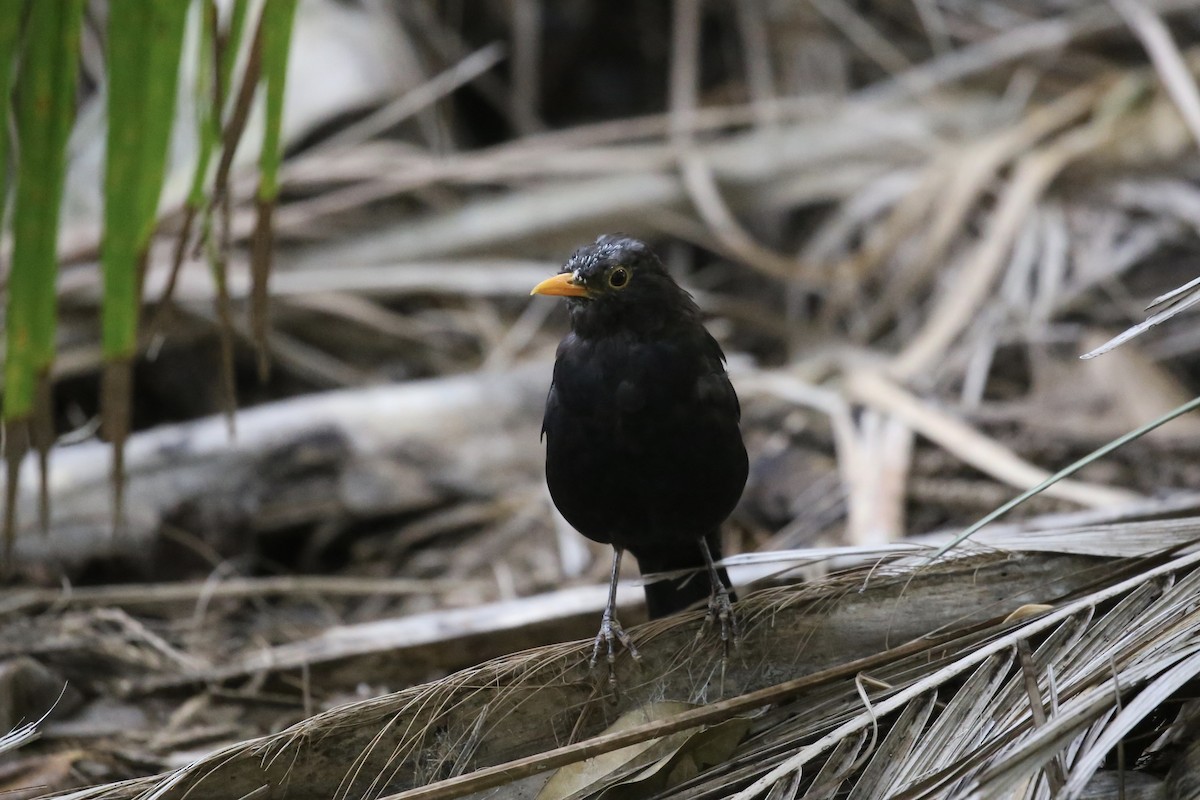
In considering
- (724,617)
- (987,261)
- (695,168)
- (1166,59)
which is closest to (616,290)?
(724,617)

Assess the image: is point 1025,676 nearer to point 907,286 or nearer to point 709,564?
point 709,564

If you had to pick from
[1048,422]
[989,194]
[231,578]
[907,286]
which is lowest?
[231,578]

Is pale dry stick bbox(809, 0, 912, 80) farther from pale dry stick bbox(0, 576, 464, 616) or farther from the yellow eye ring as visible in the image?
the yellow eye ring

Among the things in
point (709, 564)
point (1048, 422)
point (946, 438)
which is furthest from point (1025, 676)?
point (1048, 422)

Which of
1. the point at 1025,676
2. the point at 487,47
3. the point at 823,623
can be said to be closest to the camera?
the point at 1025,676

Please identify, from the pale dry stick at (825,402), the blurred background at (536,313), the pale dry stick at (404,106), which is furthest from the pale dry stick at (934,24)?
the pale dry stick at (825,402)

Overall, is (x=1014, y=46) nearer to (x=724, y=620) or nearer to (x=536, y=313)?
(x=536, y=313)

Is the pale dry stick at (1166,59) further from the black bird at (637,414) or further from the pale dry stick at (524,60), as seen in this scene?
the pale dry stick at (524,60)
